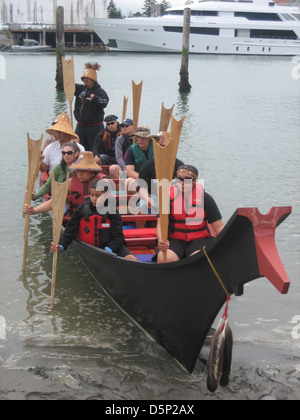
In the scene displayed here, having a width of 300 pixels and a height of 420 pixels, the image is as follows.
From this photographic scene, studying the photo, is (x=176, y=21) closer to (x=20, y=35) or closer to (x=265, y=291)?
(x=20, y=35)

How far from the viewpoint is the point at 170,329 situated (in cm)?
465

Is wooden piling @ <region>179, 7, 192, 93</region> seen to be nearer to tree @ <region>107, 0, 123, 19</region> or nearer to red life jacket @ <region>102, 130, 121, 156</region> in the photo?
red life jacket @ <region>102, 130, 121, 156</region>

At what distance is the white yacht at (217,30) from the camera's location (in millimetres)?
46625

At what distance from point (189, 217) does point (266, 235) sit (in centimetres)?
172

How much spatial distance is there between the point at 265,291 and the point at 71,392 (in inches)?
106

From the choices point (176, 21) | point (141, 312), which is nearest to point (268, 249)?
point (141, 312)

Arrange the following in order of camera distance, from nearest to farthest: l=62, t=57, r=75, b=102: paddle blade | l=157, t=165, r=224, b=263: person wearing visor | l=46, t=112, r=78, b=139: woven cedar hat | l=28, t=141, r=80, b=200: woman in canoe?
l=157, t=165, r=224, b=263: person wearing visor
l=28, t=141, r=80, b=200: woman in canoe
l=46, t=112, r=78, b=139: woven cedar hat
l=62, t=57, r=75, b=102: paddle blade

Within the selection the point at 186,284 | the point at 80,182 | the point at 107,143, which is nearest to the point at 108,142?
the point at 107,143

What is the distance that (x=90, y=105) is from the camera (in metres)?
8.69

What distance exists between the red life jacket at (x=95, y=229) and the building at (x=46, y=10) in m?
58.6

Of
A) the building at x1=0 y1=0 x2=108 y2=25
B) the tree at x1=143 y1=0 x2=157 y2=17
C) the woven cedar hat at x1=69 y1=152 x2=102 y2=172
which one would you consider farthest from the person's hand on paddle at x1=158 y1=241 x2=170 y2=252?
the tree at x1=143 y1=0 x2=157 y2=17

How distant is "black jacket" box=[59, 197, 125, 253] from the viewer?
5.40 metres

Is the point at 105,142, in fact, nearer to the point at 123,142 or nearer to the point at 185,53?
the point at 123,142

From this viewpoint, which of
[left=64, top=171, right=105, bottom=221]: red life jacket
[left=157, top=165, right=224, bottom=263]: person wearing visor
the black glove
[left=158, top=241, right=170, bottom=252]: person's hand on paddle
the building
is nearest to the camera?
[left=158, top=241, right=170, bottom=252]: person's hand on paddle
